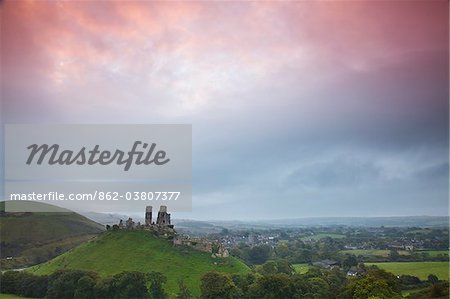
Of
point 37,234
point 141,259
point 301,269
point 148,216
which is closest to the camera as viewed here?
point 141,259

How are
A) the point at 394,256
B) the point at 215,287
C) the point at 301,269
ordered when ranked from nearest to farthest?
the point at 215,287 < the point at 301,269 < the point at 394,256

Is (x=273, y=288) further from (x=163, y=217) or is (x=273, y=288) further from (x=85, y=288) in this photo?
(x=163, y=217)

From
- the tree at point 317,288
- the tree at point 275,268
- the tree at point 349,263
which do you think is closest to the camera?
the tree at point 317,288

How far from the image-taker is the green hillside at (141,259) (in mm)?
46188

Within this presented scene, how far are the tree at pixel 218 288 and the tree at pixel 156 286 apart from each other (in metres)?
4.06

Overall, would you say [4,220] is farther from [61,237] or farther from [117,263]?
[117,263]

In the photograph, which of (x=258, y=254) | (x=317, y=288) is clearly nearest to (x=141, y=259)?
(x=317, y=288)

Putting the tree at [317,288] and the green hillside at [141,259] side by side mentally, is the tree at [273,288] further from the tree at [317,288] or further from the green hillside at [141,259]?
the green hillside at [141,259]

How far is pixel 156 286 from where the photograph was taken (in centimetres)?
3866

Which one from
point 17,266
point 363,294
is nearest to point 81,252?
point 17,266

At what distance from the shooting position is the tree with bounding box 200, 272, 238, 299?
117 ft

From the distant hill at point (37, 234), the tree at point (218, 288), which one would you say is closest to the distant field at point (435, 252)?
the tree at point (218, 288)

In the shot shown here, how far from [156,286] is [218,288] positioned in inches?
255

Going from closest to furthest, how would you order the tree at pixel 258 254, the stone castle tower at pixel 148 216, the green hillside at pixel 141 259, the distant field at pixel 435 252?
the green hillside at pixel 141 259 → the stone castle tower at pixel 148 216 → the distant field at pixel 435 252 → the tree at pixel 258 254
